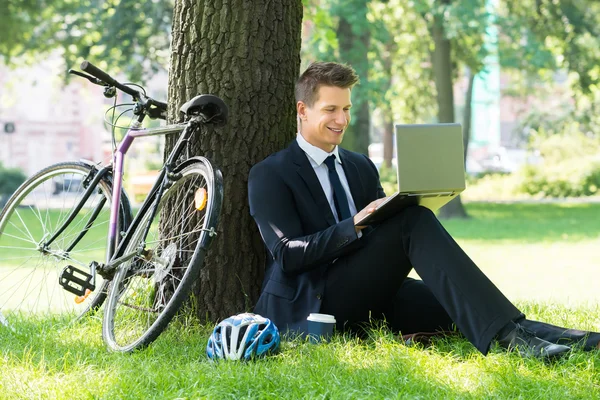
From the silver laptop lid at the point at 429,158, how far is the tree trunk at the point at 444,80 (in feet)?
44.4

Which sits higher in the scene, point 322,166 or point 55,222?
point 322,166

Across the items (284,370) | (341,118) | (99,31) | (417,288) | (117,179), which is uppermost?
(99,31)

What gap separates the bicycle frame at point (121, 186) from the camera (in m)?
4.22

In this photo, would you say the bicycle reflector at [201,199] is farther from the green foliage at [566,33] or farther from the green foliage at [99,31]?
the green foliage at [566,33]

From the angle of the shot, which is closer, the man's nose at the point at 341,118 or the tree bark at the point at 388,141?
the man's nose at the point at 341,118

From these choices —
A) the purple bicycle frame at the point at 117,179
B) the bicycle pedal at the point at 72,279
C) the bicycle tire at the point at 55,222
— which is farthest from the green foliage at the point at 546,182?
the bicycle pedal at the point at 72,279

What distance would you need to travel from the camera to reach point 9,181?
2375 cm

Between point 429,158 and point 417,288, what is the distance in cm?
90

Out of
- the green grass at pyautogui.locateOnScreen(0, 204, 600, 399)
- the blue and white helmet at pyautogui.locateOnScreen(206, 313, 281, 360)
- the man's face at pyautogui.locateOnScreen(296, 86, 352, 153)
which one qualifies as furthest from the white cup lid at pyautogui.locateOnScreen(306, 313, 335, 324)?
the man's face at pyautogui.locateOnScreen(296, 86, 352, 153)

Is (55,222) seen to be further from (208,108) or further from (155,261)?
(208,108)

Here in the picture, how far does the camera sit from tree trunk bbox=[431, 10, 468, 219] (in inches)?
681

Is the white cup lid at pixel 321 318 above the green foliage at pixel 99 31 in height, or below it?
below

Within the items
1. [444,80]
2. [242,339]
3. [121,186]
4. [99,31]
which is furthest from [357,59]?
[242,339]

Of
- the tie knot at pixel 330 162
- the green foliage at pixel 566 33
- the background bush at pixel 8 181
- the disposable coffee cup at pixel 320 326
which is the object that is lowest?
the background bush at pixel 8 181
